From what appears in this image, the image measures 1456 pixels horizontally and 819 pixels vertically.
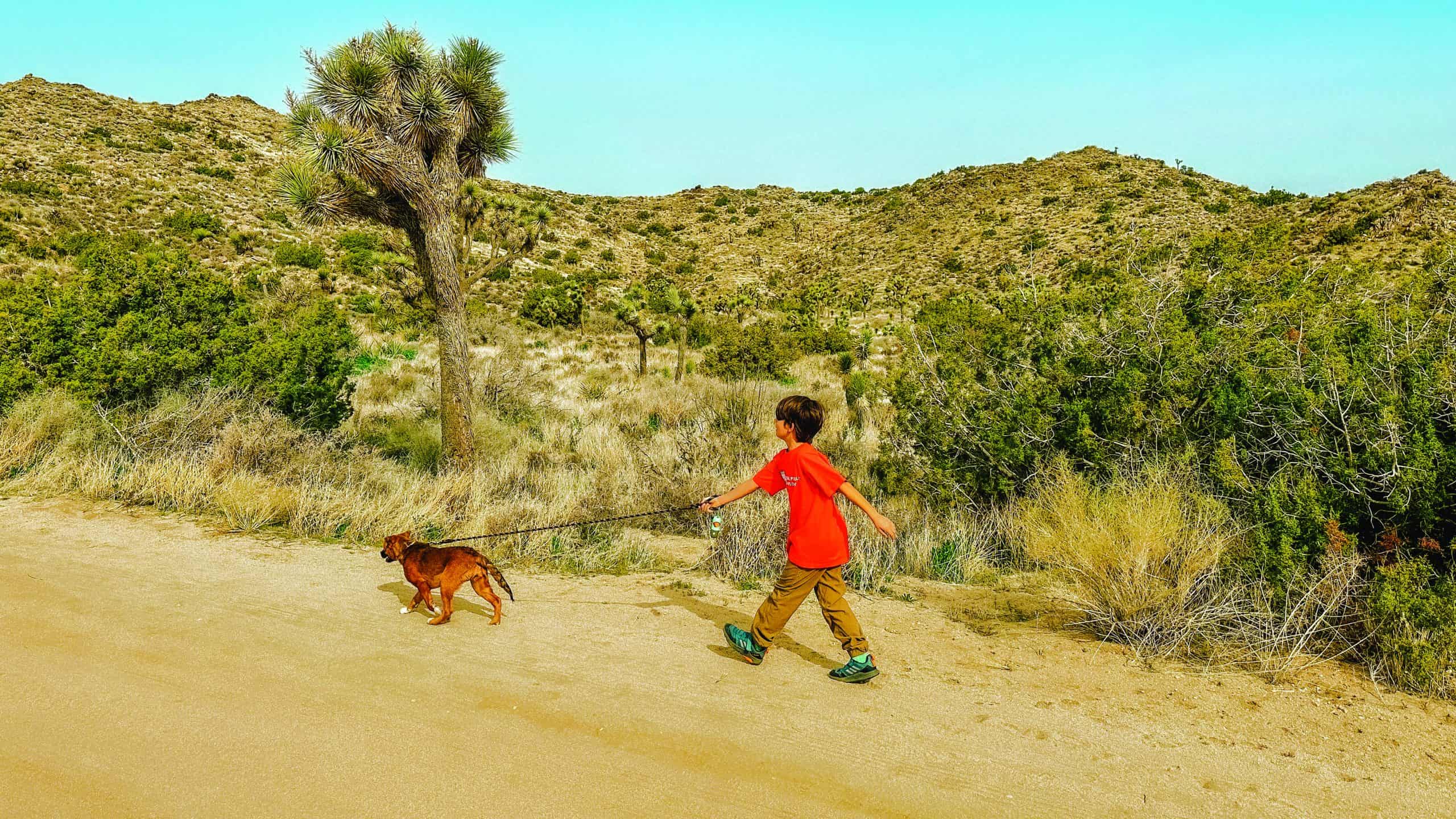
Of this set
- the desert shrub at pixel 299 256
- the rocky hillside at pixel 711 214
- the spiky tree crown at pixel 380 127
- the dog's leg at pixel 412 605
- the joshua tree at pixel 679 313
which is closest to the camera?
the dog's leg at pixel 412 605

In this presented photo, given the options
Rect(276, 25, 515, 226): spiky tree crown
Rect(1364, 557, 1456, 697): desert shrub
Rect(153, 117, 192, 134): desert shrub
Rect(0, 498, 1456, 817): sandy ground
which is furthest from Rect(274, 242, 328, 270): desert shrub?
Rect(1364, 557, 1456, 697): desert shrub

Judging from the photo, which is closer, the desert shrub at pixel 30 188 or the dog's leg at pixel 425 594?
the dog's leg at pixel 425 594

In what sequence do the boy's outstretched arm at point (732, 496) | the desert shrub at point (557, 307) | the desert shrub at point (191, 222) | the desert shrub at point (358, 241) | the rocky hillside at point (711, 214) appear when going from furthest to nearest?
the desert shrub at point (358, 241) < the desert shrub at point (191, 222) < the desert shrub at point (557, 307) < the rocky hillside at point (711, 214) < the boy's outstretched arm at point (732, 496)

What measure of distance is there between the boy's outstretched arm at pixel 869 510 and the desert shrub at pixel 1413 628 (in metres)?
2.74

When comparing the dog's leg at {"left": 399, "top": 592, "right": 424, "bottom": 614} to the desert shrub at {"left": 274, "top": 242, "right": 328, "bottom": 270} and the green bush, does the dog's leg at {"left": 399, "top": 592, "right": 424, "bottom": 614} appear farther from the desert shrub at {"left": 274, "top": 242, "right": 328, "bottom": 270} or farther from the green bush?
the desert shrub at {"left": 274, "top": 242, "right": 328, "bottom": 270}

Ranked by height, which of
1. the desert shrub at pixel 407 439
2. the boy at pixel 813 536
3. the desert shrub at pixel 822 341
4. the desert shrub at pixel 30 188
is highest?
the desert shrub at pixel 30 188

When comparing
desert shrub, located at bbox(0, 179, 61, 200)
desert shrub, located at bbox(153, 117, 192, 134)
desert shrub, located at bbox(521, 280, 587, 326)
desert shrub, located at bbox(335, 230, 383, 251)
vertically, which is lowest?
desert shrub, located at bbox(521, 280, 587, 326)

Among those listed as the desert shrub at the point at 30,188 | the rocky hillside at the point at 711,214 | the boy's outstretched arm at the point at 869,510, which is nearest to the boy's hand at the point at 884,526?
the boy's outstretched arm at the point at 869,510

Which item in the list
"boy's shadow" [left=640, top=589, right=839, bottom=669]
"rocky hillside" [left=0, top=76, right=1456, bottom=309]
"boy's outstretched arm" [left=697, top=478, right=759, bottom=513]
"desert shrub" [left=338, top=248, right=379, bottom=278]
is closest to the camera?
"boy's outstretched arm" [left=697, top=478, right=759, bottom=513]

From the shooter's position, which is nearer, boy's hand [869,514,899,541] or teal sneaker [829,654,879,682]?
boy's hand [869,514,899,541]

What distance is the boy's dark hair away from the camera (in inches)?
169

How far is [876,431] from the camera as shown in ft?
40.3

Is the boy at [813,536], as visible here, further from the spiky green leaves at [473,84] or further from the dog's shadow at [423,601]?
the spiky green leaves at [473,84]

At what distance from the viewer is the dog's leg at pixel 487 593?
503cm
